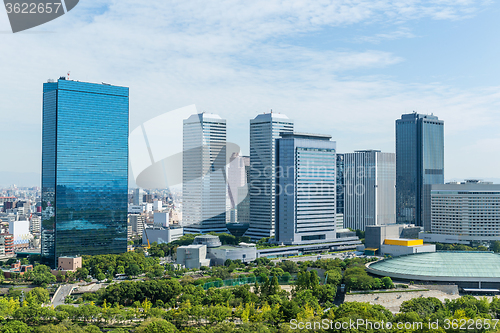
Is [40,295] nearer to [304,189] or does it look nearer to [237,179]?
[304,189]

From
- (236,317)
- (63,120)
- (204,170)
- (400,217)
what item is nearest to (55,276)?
(63,120)

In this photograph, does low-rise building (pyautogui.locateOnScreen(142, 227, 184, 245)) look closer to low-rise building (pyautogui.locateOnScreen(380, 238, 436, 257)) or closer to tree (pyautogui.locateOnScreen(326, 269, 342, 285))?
low-rise building (pyautogui.locateOnScreen(380, 238, 436, 257))

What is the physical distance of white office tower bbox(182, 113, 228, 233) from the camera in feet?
364

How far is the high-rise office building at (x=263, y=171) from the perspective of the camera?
10556 cm

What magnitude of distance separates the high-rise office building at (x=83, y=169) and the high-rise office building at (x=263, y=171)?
28869 millimetres

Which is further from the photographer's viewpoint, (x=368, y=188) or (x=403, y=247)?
(x=368, y=188)

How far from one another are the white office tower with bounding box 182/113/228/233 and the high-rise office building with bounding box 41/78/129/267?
2337 cm

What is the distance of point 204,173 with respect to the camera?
111 meters

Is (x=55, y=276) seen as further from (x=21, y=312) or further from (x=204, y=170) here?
(x=204, y=170)

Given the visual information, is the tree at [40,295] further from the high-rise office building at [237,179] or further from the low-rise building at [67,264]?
the high-rise office building at [237,179]

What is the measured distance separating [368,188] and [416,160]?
2097cm

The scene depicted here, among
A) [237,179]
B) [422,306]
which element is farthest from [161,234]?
[422,306]

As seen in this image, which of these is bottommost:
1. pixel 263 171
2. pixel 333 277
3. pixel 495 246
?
pixel 495 246

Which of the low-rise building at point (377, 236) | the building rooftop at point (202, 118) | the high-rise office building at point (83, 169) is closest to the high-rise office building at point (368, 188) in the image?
the low-rise building at point (377, 236)
